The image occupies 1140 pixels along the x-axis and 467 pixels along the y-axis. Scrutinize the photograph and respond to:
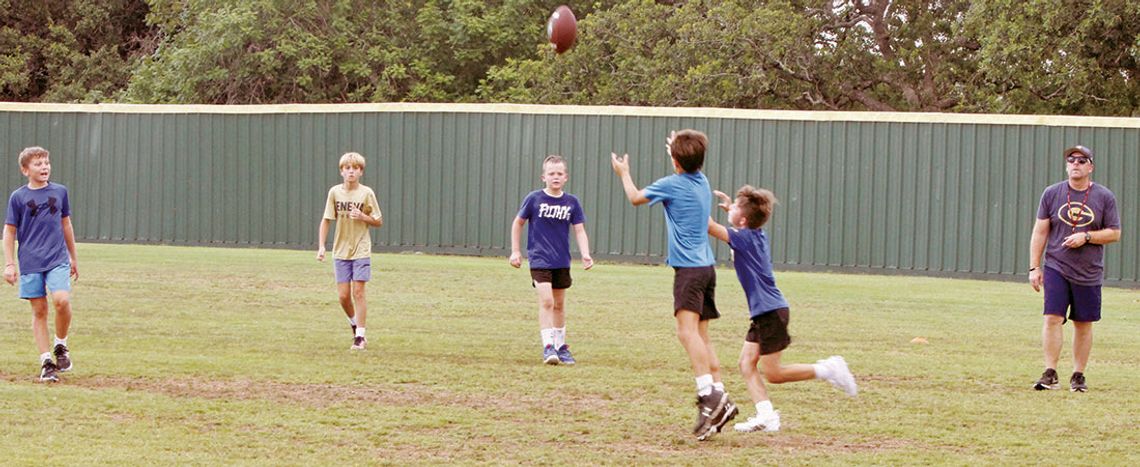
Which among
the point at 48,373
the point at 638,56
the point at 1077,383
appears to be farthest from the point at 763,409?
the point at 638,56

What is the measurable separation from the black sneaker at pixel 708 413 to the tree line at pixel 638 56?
1835 cm

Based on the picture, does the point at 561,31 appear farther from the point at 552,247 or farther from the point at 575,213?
the point at 552,247

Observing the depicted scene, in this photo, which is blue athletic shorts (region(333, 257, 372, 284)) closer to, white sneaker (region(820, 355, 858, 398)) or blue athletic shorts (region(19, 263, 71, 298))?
blue athletic shorts (region(19, 263, 71, 298))

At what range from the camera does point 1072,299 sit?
1088 cm

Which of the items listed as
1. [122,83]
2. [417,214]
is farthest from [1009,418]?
[122,83]

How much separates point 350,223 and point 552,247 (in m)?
1.82

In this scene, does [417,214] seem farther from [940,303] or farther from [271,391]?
[271,391]

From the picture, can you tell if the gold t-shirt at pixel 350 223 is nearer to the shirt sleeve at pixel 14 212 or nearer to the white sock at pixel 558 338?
the white sock at pixel 558 338

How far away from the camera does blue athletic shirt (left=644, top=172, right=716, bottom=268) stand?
355 inches

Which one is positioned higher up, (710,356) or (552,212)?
(552,212)

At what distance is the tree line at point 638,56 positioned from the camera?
26719 mm

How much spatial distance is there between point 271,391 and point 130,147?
63.4 feet

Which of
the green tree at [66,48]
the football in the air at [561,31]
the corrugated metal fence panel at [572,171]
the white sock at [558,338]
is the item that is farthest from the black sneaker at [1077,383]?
the green tree at [66,48]

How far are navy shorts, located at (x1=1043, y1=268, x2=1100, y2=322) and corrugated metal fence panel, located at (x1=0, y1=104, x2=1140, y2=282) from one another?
12366 mm
